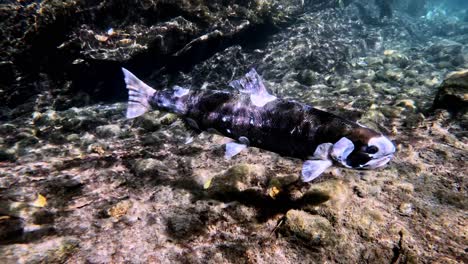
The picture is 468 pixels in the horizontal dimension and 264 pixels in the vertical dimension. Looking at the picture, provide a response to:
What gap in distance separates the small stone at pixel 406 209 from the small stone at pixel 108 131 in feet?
18.2

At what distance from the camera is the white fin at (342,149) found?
2410 mm

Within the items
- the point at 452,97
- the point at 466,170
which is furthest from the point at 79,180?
the point at 452,97

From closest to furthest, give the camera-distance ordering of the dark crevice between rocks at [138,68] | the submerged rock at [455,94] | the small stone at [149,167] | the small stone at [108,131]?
the small stone at [149,167] → the submerged rock at [455,94] → the small stone at [108,131] → the dark crevice between rocks at [138,68]

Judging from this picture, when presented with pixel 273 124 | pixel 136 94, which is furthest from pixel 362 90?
pixel 136 94

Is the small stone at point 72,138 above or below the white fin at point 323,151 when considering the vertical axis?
below

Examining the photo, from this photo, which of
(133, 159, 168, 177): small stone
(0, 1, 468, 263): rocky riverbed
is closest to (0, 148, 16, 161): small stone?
(0, 1, 468, 263): rocky riverbed

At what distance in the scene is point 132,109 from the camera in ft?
12.0

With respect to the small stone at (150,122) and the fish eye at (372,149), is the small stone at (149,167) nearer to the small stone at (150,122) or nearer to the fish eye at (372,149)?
the small stone at (150,122)

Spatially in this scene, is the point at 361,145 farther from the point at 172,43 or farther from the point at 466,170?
the point at 172,43

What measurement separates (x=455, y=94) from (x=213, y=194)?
216 inches

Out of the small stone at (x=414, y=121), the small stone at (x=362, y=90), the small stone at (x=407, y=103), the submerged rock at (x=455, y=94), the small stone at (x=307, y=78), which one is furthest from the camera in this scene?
the small stone at (x=307, y=78)

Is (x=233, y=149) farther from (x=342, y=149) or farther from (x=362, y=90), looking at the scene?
(x=362, y=90)

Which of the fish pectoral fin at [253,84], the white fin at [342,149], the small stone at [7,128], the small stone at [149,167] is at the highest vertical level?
the fish pectoral fin at [253,84]

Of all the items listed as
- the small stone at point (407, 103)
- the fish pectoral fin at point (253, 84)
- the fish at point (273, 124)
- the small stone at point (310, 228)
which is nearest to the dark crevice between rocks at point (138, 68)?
the fish at point (273, 124)
